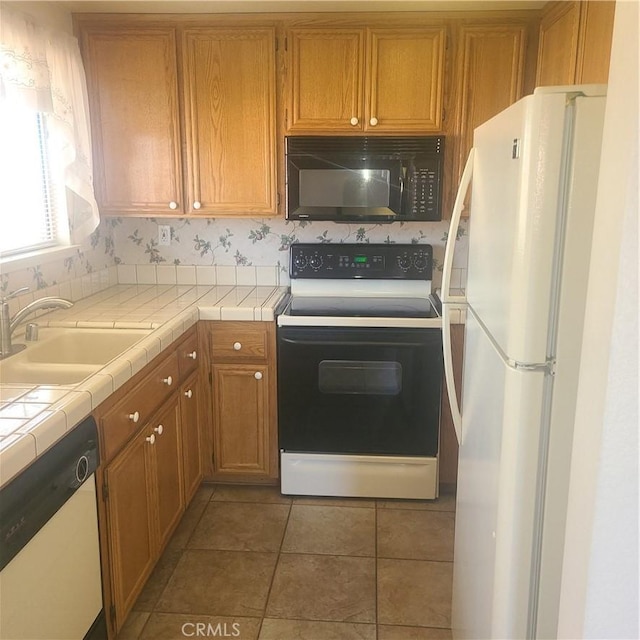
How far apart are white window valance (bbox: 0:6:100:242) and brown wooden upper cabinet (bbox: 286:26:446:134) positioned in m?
0.90

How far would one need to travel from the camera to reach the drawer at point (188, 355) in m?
2.46

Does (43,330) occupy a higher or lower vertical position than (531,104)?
lower

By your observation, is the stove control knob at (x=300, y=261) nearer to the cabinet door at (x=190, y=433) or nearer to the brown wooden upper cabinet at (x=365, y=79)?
the brown wooden upper cabinet at (x=365, y=79)

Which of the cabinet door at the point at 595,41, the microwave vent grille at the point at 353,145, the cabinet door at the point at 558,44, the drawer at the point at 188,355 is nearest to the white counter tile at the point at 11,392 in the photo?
the drawer at the point at 188,355

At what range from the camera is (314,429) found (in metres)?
2.74

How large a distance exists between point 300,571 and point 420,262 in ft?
5.04

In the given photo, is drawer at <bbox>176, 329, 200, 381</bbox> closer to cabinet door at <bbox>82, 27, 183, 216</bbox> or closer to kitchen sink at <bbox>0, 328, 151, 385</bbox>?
kitchen sink at <bbox>0, 328, 151, 385</bbox>

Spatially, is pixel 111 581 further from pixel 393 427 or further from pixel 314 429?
pixel 393 427

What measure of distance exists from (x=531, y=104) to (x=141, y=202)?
84.8 inches

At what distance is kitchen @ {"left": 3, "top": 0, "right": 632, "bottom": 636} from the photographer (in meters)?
3.13

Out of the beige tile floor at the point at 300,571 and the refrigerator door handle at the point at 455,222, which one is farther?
the beige tile floor at the point at 300,571

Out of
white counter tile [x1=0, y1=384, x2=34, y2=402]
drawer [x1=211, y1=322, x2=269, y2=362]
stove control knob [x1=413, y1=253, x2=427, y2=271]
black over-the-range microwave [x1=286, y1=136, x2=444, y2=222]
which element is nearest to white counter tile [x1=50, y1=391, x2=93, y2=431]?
white counter tile [x1=0, y1=384, x2=34, y2=402]

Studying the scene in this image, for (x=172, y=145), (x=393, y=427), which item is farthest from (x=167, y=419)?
(x=172, y=145)

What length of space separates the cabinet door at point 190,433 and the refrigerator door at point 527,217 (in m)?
1.53
